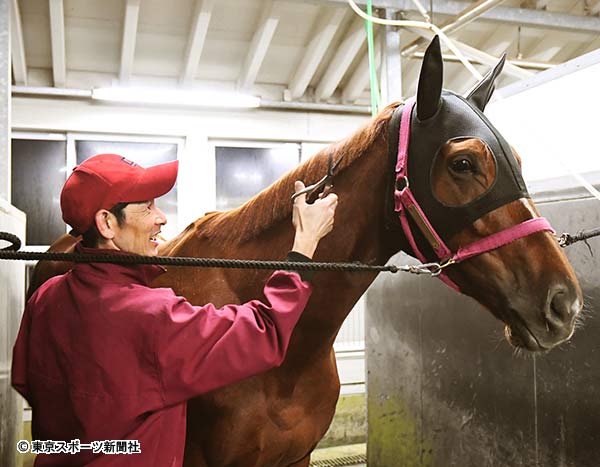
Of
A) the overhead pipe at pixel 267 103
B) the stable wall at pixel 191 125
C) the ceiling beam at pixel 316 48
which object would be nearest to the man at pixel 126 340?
the ceiling beam at pixel 316 48

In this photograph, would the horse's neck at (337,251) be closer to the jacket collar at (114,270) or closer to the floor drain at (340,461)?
the jacket collar at (114,270)

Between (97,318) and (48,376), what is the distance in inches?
8.6

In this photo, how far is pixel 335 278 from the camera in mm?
1513

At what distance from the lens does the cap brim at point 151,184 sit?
1.22 m

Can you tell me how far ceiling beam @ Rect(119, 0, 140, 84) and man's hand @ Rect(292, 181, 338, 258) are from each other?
3.30 metres

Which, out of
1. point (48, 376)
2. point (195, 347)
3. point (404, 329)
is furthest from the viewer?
point (404, 329)

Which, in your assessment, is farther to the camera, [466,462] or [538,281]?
[466,462]

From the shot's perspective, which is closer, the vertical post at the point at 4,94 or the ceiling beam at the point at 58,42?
the vertical post at the point at 4,94

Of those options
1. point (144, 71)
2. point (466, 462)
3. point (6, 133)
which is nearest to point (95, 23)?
point (144, 71)

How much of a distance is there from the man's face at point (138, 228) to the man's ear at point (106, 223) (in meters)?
0.01

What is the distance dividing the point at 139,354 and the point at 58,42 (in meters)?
4.11

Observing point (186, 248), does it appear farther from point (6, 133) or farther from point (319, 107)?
point (319, 107)

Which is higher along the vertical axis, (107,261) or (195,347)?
(107,261)

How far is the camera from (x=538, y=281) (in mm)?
1253
